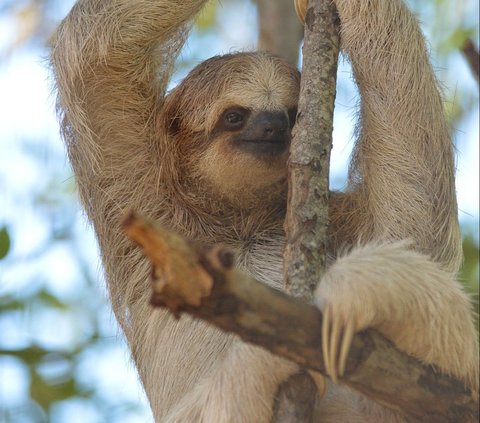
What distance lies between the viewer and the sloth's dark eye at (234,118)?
25.0 ft

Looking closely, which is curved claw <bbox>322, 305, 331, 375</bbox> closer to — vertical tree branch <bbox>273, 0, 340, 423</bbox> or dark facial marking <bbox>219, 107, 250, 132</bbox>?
vertical tree branch <bbox>273, 0, 340, 423</bbox>

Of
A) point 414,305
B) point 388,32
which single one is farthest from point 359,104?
point 414,305

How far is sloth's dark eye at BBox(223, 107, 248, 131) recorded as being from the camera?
7.62 m

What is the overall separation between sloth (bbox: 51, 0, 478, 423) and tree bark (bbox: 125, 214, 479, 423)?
1.48 metres

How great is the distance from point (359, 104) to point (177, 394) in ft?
9.89

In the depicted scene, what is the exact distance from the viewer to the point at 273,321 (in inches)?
156

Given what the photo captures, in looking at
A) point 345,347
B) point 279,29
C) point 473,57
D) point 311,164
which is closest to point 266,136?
point 311,164

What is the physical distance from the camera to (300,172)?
225 inches

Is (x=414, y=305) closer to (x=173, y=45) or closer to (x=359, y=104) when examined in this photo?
(x=359, y=104)

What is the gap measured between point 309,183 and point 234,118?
2179mm

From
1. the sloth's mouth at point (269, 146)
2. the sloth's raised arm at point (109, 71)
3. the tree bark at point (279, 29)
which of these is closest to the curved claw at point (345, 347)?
the sloth's mouth at point (269, 146)

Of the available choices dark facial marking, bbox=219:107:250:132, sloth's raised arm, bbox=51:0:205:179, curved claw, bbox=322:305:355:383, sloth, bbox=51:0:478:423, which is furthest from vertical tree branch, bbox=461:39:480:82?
curved claw, bbox=322:305:355:383

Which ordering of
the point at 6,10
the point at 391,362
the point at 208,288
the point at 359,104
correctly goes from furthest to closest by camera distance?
the point at 6,10 < the point at 359,104 < the point at 391,362 < the point at 208,288

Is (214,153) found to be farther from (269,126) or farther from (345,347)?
(345,347)
